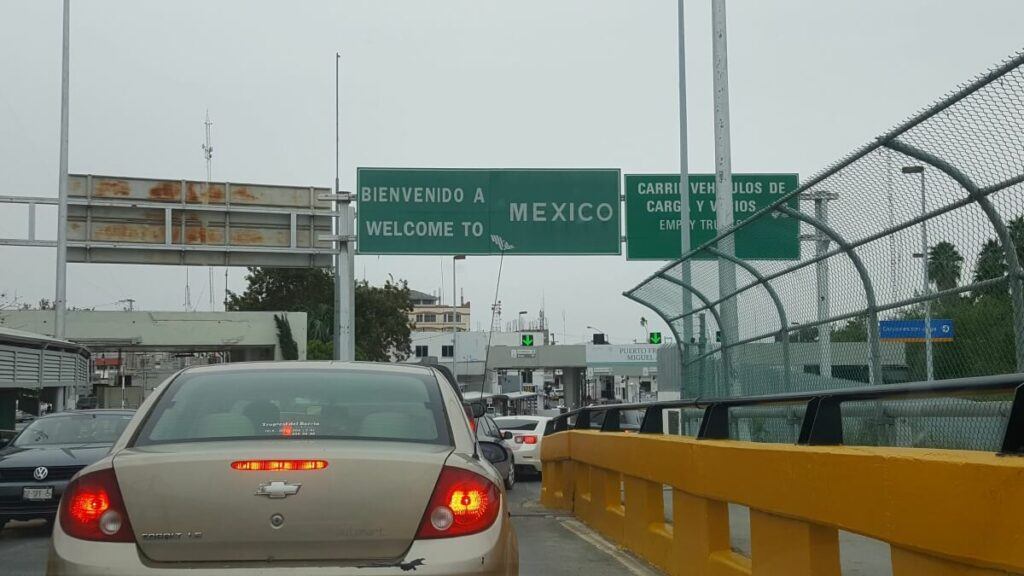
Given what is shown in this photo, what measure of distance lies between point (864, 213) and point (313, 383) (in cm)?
431

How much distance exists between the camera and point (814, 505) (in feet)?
16.3

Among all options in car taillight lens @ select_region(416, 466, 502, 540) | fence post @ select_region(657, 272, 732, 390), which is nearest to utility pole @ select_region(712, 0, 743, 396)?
fence post @ select_region(657, 272, 732, 390)

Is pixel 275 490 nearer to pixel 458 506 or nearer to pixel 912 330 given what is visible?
pixel 458 506

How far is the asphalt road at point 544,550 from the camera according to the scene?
8.43 m

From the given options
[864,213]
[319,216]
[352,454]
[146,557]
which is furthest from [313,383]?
[319,216]

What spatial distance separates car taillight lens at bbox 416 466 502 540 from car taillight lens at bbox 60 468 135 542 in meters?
1.06

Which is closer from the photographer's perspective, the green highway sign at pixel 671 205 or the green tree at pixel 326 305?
the green highway sign at pixel 671 205

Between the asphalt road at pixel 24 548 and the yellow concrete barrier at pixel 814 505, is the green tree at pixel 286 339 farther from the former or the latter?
the yellow concrete barrier at pixel 814 505

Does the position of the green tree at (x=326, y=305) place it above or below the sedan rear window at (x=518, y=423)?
above

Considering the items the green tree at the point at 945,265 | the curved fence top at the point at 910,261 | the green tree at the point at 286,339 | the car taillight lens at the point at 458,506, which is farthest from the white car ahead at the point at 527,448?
the green tree at the point at 286,339

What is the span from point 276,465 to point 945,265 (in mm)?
4441

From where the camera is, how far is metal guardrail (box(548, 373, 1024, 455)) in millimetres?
3535

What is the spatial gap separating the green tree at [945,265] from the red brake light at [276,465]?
13.8 feet

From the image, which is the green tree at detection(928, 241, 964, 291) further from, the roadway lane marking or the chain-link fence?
the roadway lane marking
